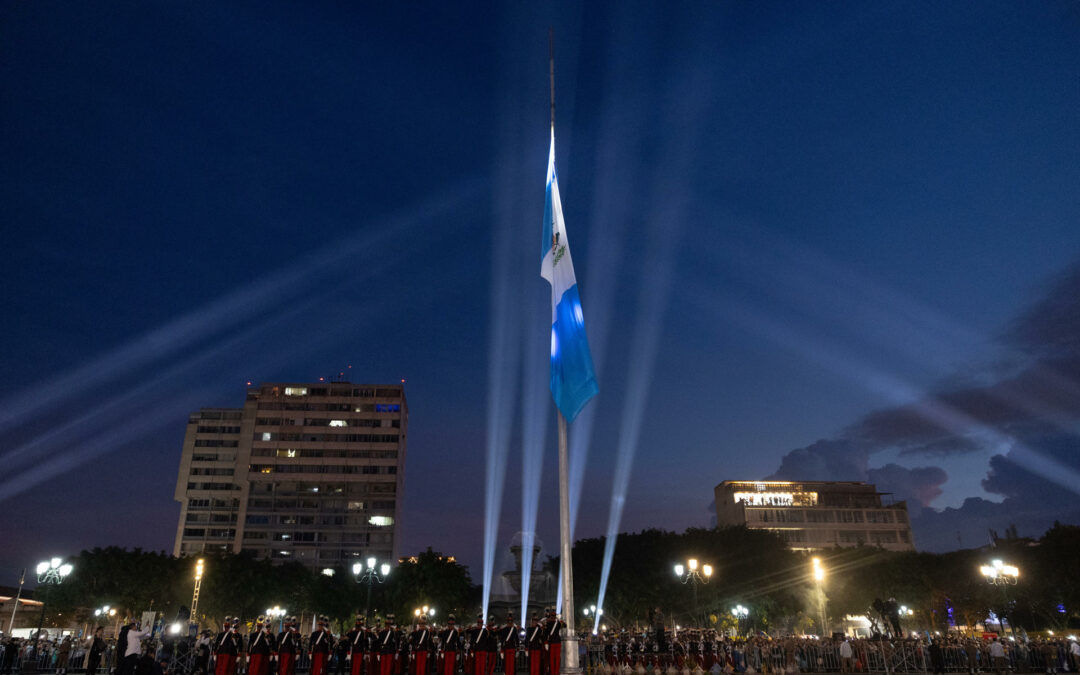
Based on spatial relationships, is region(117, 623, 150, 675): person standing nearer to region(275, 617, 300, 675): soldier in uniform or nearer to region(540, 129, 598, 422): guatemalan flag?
region(275, 617, 300, 675): soldier in uniform

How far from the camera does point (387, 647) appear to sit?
2308cm

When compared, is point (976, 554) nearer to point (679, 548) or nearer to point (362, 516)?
point (679, 548)

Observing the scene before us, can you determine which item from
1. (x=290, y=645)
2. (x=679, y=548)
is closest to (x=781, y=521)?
(x=679, y=548)

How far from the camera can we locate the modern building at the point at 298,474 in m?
117

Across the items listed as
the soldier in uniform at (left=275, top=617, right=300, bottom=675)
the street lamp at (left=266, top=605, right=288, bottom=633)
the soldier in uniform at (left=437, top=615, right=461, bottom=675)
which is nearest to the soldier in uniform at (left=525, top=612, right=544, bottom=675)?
the soldier in uniform at (left=437, top=615, right=461, bottom=675)

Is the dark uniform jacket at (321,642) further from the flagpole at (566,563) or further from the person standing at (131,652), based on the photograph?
the flagpole at (566,563)

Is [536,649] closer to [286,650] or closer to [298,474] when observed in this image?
[286,650]

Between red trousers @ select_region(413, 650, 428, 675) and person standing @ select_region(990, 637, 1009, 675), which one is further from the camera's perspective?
person standing @ select_region(990, 637, 1009, 675)

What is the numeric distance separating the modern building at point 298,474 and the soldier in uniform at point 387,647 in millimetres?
95796

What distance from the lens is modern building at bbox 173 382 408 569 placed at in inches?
4596

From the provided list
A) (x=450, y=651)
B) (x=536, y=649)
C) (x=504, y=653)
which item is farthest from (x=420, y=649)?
(x=536, y=649)

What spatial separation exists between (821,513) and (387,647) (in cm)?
12364

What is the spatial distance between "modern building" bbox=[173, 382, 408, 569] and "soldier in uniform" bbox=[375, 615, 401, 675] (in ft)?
314

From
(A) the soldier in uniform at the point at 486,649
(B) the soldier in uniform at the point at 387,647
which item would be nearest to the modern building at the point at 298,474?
(B) the soldier in uniform at the point at 387,647
